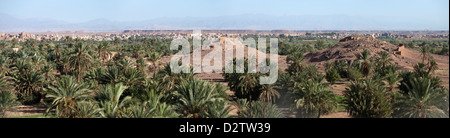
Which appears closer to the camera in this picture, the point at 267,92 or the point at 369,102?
the point at 369,102

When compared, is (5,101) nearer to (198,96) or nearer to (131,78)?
(131,78)

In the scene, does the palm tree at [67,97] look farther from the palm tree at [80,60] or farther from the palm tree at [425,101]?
the palm tree at [425,101]

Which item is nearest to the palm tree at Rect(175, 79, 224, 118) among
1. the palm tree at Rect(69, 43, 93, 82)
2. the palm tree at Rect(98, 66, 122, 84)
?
the palm tree at Rect(98, 66, 122, 84)

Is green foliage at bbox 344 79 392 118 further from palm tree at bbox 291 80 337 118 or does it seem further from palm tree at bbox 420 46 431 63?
palm tree at bbox 420 46 431 63

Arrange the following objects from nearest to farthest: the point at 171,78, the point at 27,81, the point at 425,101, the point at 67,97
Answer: the point at 425,101 → the point at 67,97 → the point at 171,78 → the point at 27,81

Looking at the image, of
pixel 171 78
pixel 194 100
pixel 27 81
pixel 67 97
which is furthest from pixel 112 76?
pixel 194 100

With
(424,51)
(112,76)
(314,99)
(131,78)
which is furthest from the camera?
(424,51)

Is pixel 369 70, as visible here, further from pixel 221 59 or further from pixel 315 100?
pixel 221 59

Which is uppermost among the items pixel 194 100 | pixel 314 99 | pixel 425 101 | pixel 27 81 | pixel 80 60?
pixel 80 60
